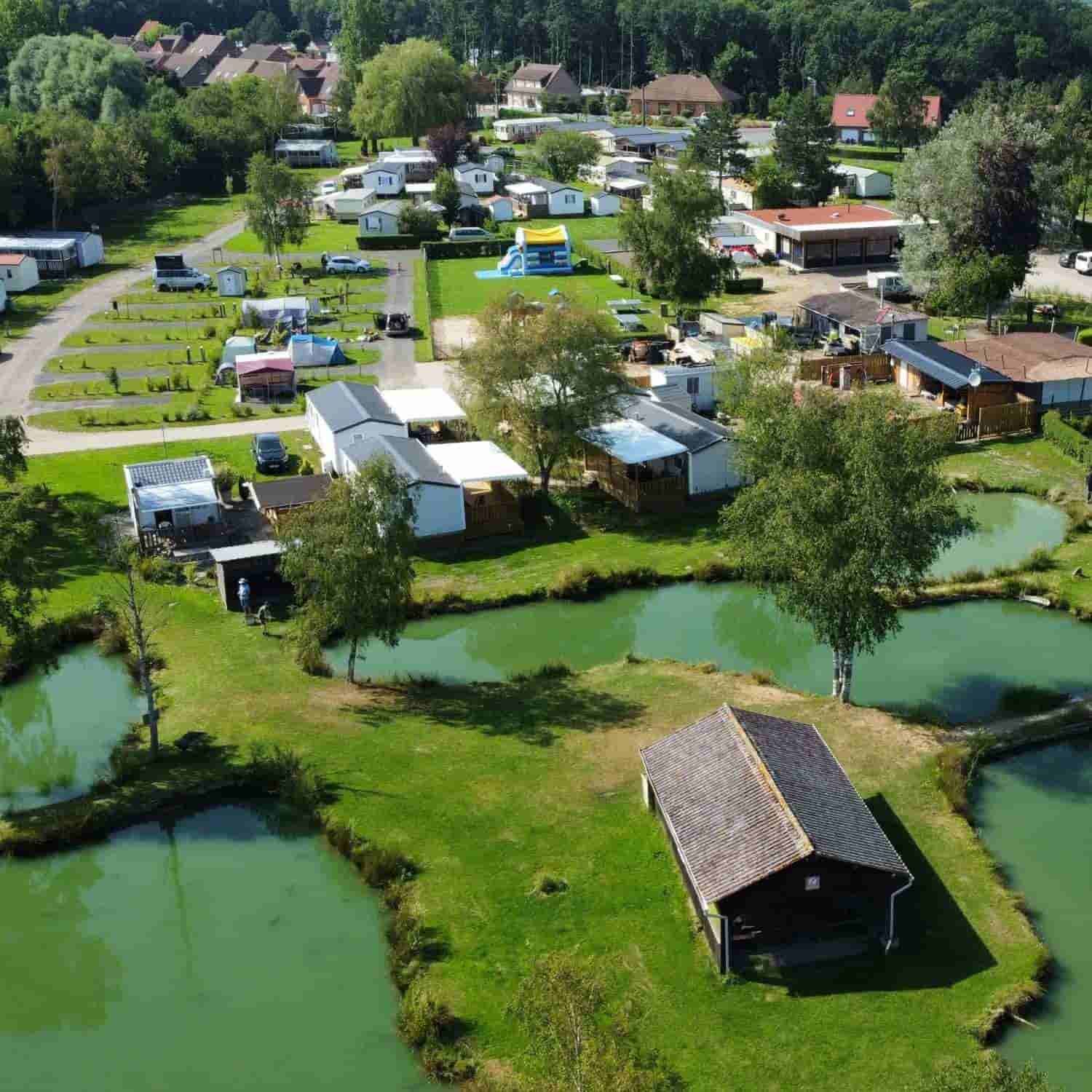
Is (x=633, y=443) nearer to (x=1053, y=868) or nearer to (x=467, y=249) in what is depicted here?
(x=1053, y=868)

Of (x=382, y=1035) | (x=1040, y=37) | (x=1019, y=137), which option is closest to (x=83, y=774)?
(x=382, y=1035)

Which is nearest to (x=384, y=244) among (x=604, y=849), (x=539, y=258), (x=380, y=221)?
(x=380, y=221)

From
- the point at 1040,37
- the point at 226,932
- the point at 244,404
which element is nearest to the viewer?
the point at 226,932

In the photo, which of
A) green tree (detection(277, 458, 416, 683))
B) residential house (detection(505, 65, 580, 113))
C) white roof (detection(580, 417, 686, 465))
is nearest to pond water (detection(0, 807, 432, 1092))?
green tree (detection(277, 458, 416, 683))

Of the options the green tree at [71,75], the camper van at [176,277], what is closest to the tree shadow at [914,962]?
the camper van at [176,277]

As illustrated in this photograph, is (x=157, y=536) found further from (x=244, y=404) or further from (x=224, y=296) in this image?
(x=224, y=296)

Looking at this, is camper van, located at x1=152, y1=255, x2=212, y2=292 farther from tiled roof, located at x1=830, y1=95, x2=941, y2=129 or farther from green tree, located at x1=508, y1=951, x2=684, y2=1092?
tiled roof, located at x1=830, y1=95, x2=941, y2=129

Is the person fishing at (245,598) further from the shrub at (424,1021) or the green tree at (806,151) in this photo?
the green tree at (806,151)
